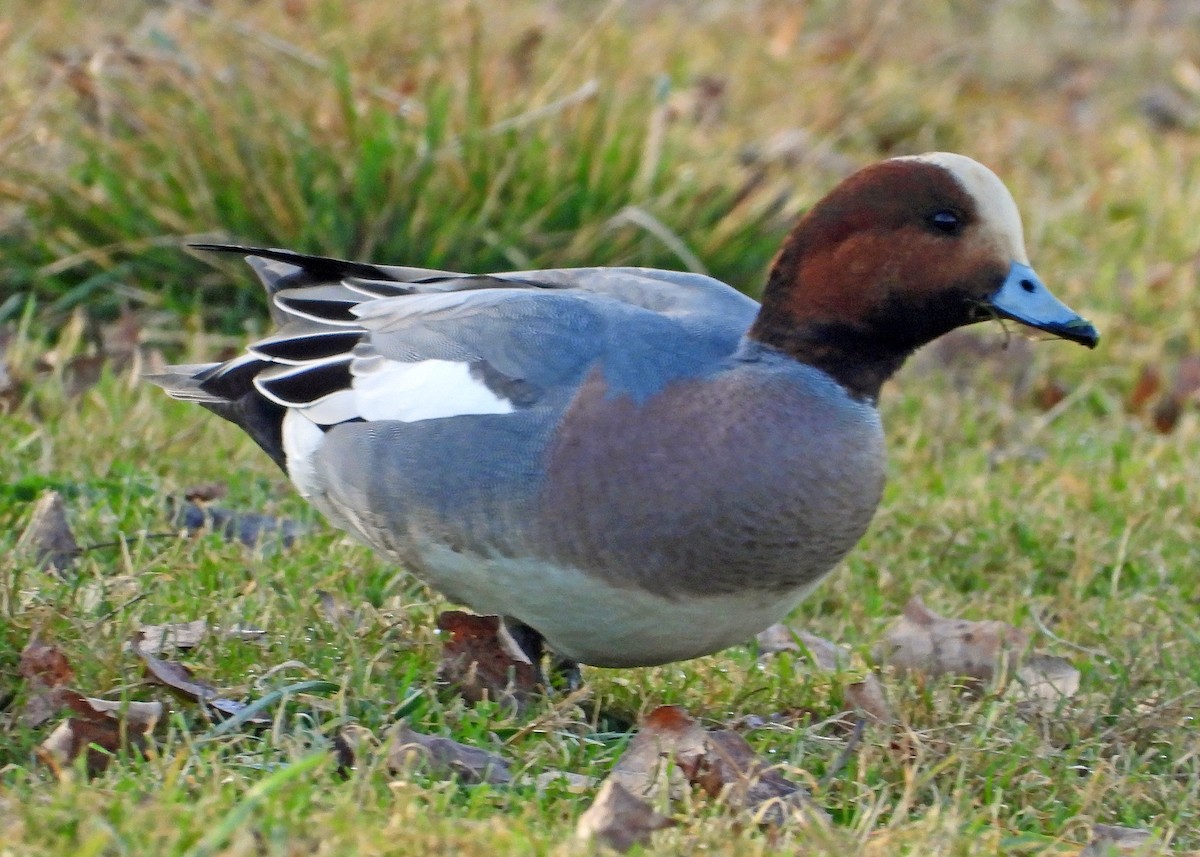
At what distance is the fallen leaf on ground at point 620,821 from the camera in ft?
7.21

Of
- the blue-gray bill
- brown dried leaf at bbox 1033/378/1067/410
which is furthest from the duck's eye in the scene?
brown dried leaf at bbox 1033/378/1067/410

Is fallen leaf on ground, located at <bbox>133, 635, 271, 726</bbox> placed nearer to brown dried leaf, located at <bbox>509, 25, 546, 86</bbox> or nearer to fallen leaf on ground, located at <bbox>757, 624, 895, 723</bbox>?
fallen leaf on ground, located at <bbox>757, 624, 895, 723</bbox>

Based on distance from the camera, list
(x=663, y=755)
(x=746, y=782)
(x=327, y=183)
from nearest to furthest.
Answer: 1. (x=746, y=782)
2. (x=663, y=755)
3. (x=327, y=183)

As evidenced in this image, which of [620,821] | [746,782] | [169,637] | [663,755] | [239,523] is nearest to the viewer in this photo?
[620,821]

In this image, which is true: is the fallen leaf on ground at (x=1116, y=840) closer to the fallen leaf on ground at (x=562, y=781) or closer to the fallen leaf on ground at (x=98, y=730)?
the fallen leaf on ground at (x=562, y=781)

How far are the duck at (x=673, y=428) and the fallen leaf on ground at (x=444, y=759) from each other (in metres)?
0.29

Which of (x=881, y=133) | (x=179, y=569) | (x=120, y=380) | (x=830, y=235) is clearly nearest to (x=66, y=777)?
(x=179, y=569)

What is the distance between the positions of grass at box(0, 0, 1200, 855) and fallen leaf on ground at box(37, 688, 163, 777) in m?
0.05

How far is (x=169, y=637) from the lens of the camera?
286 centimetres

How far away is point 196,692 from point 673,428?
0.80 m

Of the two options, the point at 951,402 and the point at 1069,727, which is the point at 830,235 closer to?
the point at 1069,727

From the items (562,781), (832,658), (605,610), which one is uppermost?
(605,610)

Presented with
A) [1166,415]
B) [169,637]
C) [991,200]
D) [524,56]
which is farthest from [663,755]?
[524,56]

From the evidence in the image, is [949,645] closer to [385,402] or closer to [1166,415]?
[385,402]
